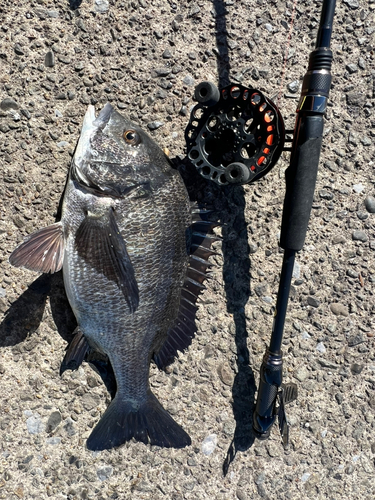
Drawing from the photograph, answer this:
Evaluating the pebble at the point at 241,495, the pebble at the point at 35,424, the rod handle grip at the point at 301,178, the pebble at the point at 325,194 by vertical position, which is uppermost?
the rod handle grip at the point at 301,178

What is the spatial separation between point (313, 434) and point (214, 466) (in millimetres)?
492

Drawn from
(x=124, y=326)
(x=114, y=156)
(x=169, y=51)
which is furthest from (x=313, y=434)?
(x=169, y=51)

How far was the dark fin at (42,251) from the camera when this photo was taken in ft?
4.70

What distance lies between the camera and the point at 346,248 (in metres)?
1.81

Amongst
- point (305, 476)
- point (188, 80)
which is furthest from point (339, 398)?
point (188, 80)

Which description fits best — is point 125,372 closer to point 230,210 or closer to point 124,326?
point 124,326

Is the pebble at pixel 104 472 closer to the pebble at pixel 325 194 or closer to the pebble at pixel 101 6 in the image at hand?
the pebble at pixel 325 194

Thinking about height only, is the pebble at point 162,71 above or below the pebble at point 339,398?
above

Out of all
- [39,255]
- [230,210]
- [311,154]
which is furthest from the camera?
[230,210]

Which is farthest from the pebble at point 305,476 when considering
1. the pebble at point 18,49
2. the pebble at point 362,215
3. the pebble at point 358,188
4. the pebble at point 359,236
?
the pebble at point 18,49

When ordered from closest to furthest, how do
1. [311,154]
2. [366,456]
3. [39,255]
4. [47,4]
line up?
[311,154] < [39,255] < [47,4] < [366,456]

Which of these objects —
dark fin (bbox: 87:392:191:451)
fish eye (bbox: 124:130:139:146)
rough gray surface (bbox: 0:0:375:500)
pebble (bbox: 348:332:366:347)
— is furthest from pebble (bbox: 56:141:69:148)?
pebble (bbox: 348:332:366:347)

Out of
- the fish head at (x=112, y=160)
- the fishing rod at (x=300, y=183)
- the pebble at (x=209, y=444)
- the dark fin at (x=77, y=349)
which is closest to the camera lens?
the fishing rod at (x=300, y=183)

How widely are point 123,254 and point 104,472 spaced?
1020 millimetres
